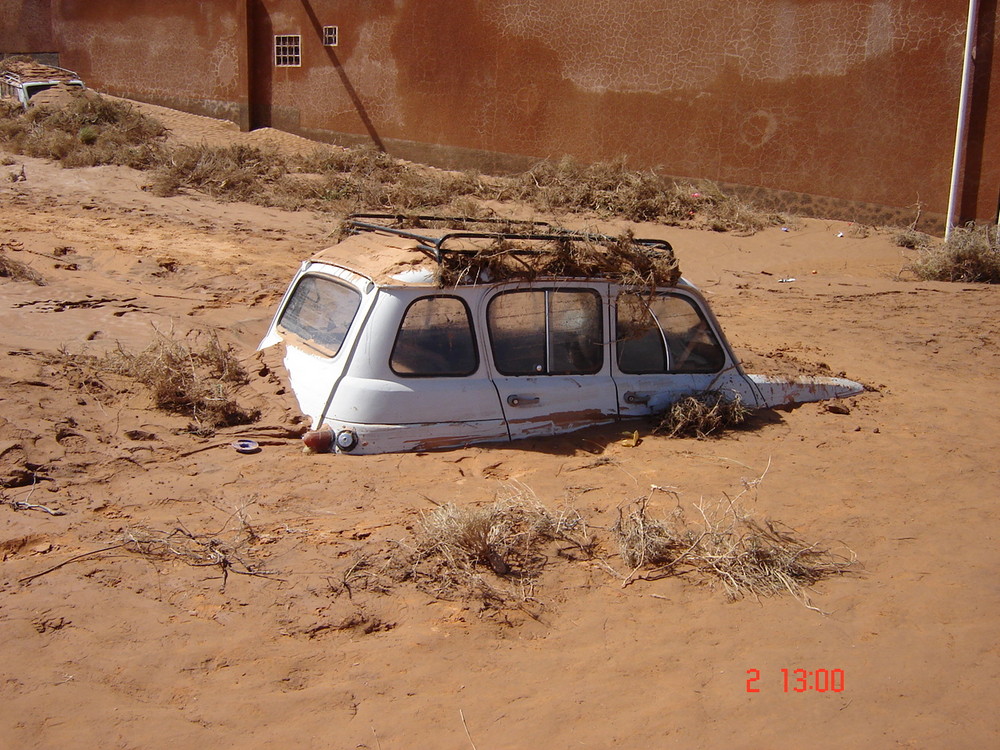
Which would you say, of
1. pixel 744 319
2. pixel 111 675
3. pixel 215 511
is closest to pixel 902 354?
pixel 744 319

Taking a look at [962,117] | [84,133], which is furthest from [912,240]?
[84,133]

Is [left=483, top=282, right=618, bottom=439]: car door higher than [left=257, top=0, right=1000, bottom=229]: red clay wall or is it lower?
lower

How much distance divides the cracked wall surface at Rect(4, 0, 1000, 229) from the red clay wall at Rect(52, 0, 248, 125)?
0.05 metres

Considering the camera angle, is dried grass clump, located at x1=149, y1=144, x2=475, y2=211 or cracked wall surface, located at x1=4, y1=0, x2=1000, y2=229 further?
dried grass clump, located at x1=149, y1=144, x2=475, y2=211

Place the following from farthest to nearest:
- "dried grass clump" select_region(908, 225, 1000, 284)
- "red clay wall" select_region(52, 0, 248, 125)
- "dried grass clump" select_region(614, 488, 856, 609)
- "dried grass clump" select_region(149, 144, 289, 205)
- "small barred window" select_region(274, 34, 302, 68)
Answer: "red clay wall" select_region(52, 0, 248, 125), "small barred window" select_region(274, 34, 302, 68), "dried grass clump" select_region(149, 144, 289, 205), "dried grass clump" select_region(908, 225, 1000, 284), "dried grass clump" select_region(614, 488, 856, 609)

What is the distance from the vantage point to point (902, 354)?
8.75 metres

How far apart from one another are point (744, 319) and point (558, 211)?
5.75 metres

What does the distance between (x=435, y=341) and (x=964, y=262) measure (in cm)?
944

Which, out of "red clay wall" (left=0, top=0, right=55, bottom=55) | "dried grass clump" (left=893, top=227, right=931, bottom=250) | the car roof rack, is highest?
"red clay wall" (left=0, top=0, right=55, bottom=55)

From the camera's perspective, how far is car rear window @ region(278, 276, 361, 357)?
17.2 feet

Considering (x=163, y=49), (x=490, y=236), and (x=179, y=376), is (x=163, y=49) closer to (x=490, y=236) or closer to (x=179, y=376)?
(x=179, y=376)

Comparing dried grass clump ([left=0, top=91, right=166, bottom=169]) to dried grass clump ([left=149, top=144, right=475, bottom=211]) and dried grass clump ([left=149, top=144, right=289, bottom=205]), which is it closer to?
dried grass clump ([left=149, top=144, right=289, bottom=205])
